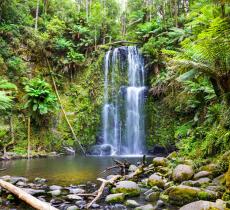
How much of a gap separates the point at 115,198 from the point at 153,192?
87cm

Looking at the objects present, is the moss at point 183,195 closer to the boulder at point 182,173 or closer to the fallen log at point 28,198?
the boulder at point 182,173

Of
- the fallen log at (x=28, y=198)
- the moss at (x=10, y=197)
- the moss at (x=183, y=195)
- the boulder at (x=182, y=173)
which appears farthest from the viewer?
the boulder at (x=182, y=173)

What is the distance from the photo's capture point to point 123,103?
18.4m

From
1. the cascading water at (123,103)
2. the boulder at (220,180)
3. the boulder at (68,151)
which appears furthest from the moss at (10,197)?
the cascading water at (123,103)

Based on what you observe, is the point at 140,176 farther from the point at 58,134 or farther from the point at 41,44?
the point at 41,44

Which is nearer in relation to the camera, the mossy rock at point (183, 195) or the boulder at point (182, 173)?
the mossy rock at point (183, 195)

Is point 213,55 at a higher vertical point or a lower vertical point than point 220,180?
higher

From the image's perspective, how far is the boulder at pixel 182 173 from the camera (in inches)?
282

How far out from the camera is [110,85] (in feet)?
63.0

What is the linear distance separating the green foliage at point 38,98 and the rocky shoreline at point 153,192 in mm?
7761

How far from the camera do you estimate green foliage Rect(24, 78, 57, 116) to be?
15.5 meters

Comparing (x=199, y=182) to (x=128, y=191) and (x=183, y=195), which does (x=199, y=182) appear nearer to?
(x=183, y=195)

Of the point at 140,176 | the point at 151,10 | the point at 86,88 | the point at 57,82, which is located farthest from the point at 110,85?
the point at 140,176

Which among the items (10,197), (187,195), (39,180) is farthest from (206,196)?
(39,180)
